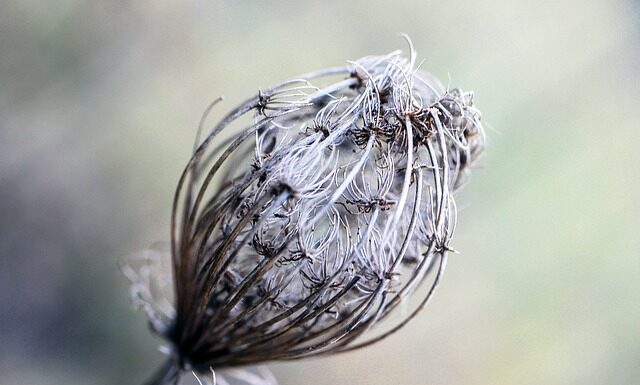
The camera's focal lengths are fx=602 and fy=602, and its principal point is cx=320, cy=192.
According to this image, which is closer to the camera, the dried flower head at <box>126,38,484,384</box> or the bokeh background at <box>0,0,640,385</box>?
the dried flower head at <box>126,38,484,384</box>

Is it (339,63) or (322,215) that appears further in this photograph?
(339,63)

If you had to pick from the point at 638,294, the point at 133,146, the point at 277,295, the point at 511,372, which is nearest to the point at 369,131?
the point at 277,295

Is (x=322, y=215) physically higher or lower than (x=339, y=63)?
lower

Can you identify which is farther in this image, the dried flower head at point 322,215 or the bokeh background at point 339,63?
the bokeh background at point 339,63
